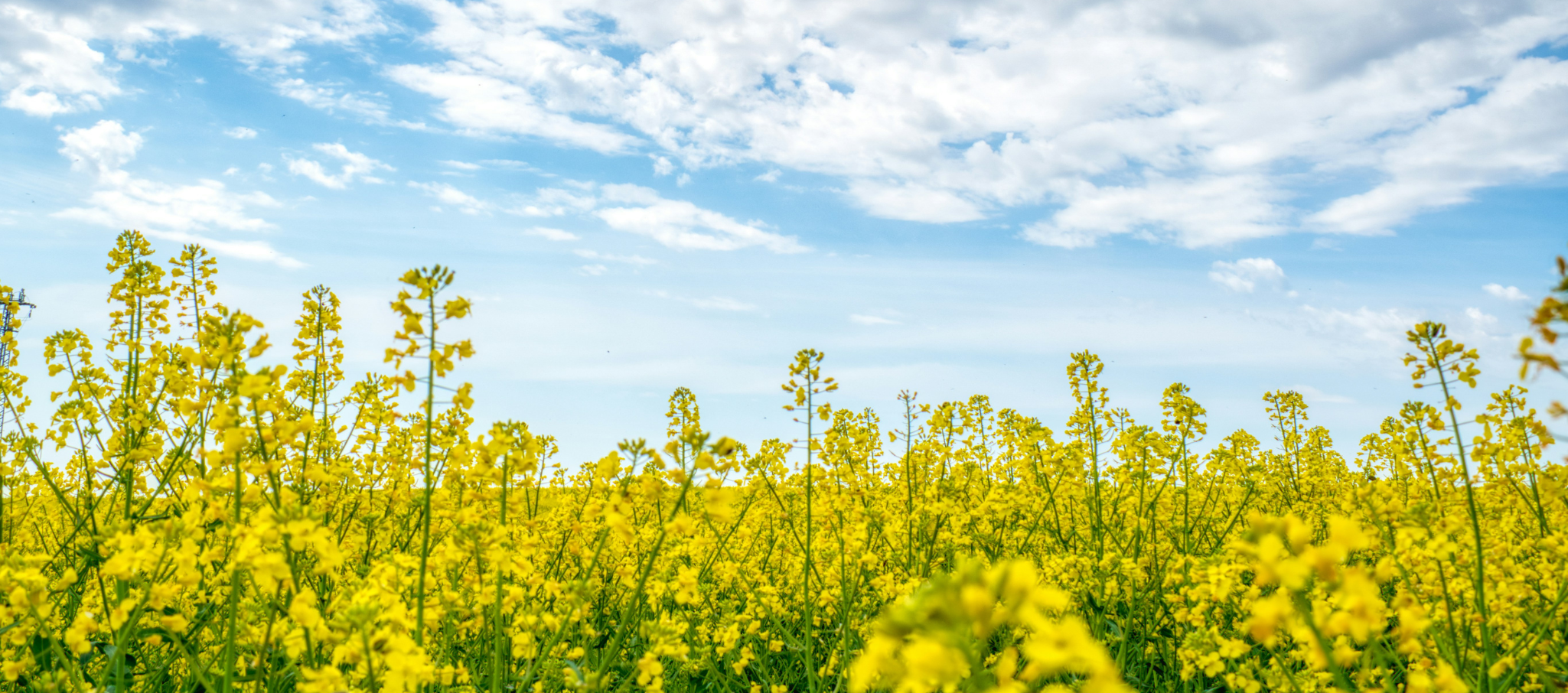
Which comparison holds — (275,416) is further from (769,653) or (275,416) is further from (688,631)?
(769,653)

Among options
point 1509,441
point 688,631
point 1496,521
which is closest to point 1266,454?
point 1496,521

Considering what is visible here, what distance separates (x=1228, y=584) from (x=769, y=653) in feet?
11.4

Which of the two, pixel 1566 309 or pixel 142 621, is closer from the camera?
pixel 1566 309

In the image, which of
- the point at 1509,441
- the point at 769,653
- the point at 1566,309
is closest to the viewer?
the point at 1566,309

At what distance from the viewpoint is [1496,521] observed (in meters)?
5.51

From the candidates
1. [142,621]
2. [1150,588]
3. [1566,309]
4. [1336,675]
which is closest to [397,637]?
[1336,675]

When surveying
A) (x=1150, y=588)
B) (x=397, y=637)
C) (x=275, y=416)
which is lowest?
(x=1150, y=588)

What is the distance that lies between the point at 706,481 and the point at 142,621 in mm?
3545

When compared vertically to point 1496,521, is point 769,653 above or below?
below

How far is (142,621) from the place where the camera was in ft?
14.6

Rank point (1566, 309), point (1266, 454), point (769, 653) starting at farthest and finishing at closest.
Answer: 1. point (1266, 454)
2. point (769, 653)
3. point (1566, 309)

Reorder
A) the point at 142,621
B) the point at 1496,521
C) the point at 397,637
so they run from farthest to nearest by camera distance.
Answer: the point at 1496,521 → the point at 142,621 → the point at 397,637

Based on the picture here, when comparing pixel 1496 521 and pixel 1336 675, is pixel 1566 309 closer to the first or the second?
pixel 1336 675

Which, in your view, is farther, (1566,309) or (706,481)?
(706,481)
